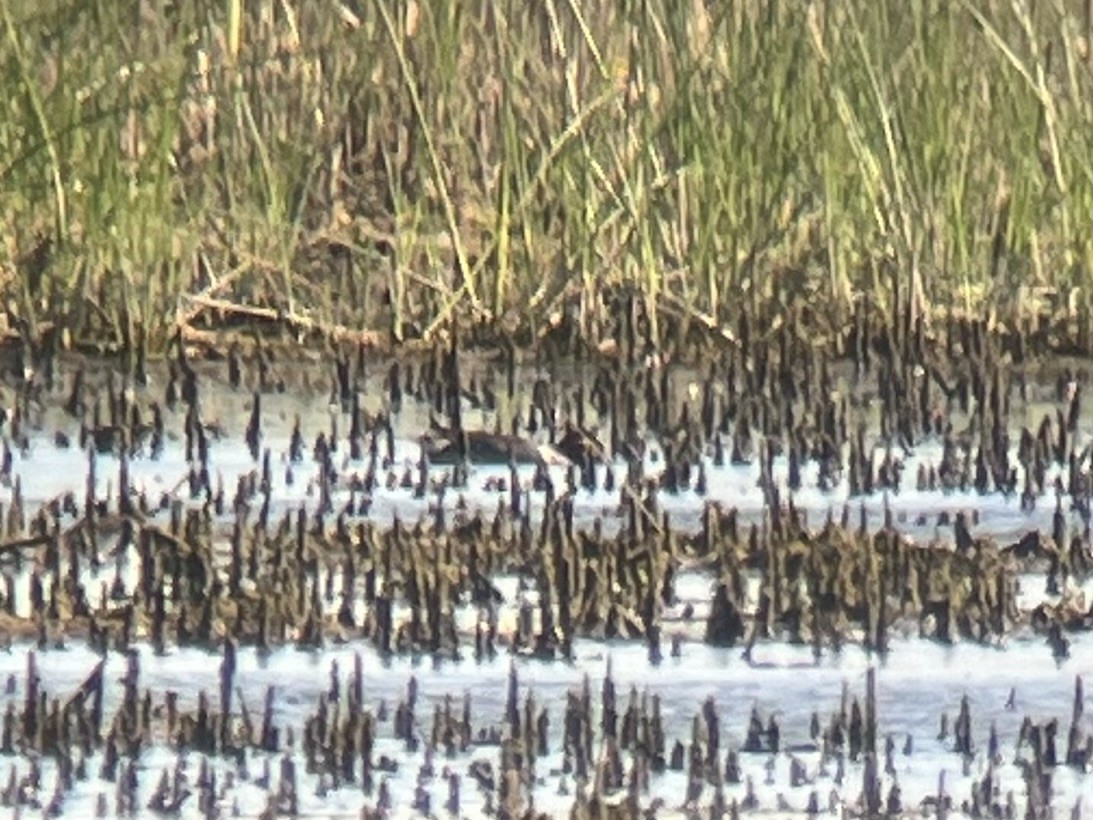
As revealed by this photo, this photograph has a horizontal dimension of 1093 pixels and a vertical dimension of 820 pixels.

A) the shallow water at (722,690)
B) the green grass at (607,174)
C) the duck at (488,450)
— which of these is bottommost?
the shallow water at (722,690)

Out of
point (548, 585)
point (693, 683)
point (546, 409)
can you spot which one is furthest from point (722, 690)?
point (546, 409)

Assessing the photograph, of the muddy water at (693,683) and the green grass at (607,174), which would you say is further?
the green grass at (607,174)

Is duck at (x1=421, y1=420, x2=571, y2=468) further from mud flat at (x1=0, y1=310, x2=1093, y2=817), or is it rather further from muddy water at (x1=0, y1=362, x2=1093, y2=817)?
muddy water at (x1=0, y1=362, x2=1093, y2=817)

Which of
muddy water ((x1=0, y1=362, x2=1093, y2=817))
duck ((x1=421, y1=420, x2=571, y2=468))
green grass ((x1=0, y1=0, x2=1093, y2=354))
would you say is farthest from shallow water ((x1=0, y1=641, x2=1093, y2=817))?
green grass ((x1=0, y1=0, x2=1093, y2=354))

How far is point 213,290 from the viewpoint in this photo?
795cm

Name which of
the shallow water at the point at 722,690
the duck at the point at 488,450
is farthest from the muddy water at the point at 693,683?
the duck at the point at 488,450

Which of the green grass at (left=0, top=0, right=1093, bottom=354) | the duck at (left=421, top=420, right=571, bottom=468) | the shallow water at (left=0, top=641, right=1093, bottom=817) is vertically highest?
the green grass at (left=0, top=0, right=1093, bottom=354)

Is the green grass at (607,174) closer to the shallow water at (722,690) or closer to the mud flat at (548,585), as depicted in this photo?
the mud flat at (548,585)

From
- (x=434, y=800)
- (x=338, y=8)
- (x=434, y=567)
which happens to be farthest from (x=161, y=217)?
(x=434, y=800)

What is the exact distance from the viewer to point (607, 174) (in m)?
8.14

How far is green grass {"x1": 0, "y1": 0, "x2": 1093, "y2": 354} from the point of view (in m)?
7.80

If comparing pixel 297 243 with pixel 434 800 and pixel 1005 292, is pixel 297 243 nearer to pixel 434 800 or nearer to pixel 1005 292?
pixel 1005 292

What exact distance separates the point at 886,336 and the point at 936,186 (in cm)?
37

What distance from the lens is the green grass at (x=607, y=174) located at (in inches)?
307
